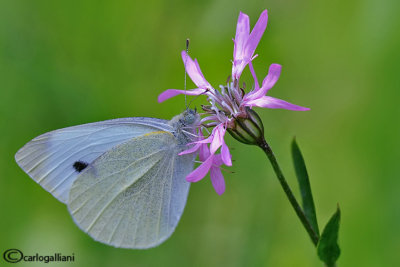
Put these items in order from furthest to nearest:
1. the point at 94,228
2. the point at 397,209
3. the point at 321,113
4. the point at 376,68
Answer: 1. the point at 321,113
2. the point at 376,68
3. the point at 397,209
4. the point at 94,228

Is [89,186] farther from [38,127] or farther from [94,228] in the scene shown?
[38,127]

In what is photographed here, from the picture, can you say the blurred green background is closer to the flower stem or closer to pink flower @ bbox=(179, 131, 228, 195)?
pink flower @ bbox=(179, 131, 228, 195)

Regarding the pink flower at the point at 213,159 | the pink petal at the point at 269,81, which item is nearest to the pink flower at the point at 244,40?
the pink petal at the point at 269,81

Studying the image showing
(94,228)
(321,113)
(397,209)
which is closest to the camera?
(94,228)

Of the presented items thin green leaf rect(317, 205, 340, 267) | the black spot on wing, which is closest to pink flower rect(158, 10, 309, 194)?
thin green leaf rect(317, 205, 340, 267)

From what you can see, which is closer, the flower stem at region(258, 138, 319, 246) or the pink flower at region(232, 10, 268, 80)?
the flower stem at region(258, 138, 319, 246)

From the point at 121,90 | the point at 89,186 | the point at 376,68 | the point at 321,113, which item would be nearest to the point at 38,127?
the point at 121,90

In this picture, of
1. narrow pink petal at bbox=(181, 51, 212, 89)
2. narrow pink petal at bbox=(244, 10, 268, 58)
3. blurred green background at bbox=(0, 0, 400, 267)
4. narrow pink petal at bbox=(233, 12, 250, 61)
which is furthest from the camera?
blurred green background at bbox=(0, 0, 400, 267)
